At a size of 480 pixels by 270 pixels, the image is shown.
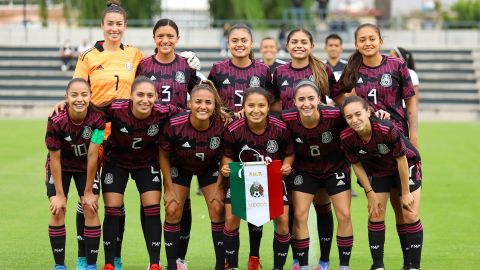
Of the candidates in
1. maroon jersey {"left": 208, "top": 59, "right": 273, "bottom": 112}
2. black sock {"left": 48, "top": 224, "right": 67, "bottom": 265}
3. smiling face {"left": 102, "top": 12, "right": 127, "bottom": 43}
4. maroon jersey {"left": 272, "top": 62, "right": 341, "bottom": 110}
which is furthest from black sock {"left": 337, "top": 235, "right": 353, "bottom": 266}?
smiling face {"left": 102, "top": 12, "right": 127, "bottom": 43}

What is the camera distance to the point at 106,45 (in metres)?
8.96

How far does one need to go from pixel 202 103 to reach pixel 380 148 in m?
1.54

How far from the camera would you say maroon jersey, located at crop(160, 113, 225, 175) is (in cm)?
845

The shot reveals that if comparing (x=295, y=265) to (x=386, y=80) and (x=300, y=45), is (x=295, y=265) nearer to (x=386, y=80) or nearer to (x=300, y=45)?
(x=386, y=80)

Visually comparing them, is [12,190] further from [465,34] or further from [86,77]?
[465,34]

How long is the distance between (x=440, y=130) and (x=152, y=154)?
684 inches

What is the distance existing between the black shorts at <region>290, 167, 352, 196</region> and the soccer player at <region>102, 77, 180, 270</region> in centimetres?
119

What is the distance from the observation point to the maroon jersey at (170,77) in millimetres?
8859

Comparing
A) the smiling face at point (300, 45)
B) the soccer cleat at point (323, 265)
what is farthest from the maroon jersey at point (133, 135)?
the soccer cleat at point (323, 265)

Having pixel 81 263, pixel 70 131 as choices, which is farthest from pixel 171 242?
pixel 70 131

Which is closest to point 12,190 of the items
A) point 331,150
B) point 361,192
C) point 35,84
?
point 361,192

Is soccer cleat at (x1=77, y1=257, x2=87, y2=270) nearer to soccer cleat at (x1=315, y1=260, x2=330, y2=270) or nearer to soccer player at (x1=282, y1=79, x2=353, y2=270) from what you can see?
soccer player at (x1=282, y1=79, x2=353, y2=270)

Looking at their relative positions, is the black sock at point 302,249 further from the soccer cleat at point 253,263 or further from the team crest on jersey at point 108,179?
the team crest on jersey at point 108,179

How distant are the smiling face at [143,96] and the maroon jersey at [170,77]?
21.6 inches
